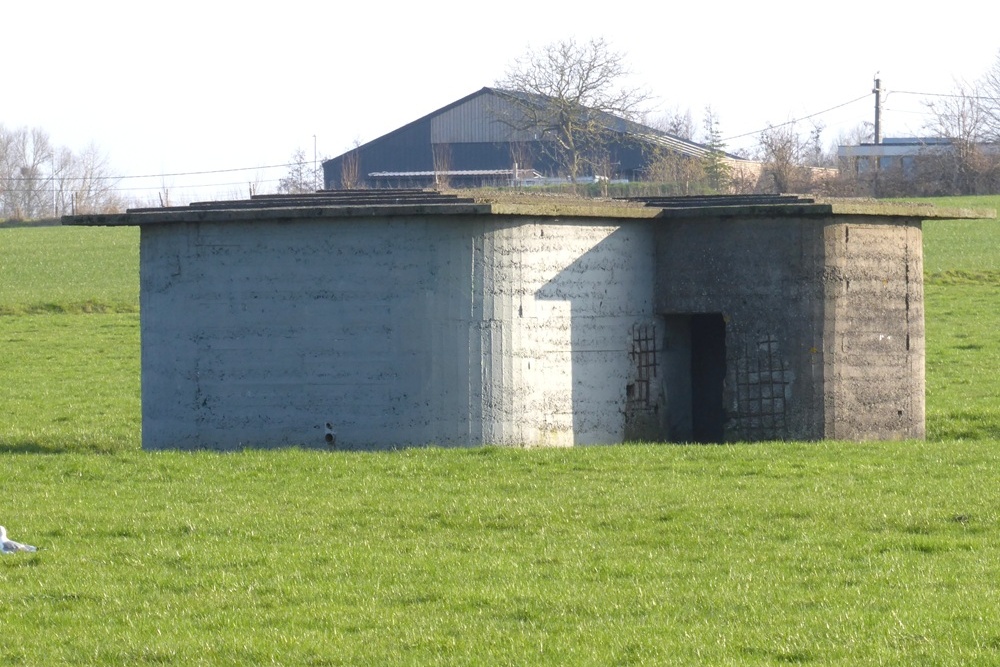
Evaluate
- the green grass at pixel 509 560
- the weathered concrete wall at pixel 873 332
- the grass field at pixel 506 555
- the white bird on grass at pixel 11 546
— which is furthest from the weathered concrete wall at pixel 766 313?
the white bird on grass at pixel 11 546

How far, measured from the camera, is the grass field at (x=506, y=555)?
8062mm

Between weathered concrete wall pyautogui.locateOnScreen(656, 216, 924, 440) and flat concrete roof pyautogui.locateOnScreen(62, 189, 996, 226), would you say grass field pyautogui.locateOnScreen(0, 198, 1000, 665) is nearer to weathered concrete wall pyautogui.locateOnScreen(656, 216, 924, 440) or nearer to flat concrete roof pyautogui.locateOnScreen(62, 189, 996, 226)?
weathered concrete wall pyautogui.locateOnScreen(656, 216, 924, 440)

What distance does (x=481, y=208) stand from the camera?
54.1 ft

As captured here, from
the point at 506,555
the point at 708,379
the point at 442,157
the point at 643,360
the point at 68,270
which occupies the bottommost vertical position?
the point at 506,555

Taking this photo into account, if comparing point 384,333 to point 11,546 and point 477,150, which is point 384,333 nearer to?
point 11,546

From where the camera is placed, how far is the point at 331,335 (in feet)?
55.9

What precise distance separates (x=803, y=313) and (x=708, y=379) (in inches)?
88.2

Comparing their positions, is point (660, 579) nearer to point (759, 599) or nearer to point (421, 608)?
point (759, 599)

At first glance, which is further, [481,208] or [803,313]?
[803,313]

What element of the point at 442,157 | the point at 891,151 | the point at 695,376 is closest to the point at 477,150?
the point at 442,157

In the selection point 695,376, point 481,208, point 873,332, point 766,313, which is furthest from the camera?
point 695,376

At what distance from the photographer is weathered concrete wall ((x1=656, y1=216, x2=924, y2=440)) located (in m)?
17.5

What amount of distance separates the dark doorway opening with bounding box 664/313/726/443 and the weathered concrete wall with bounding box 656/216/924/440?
0.66 m

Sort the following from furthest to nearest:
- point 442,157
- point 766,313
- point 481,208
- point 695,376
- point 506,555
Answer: point 442,157, point 695,376, point 766,313, point 481,208, point 506,555
